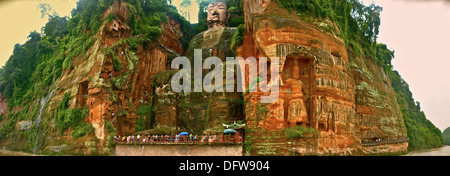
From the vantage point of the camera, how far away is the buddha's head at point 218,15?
145 ft

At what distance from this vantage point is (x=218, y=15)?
4422 centimetres

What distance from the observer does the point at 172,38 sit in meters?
43.8

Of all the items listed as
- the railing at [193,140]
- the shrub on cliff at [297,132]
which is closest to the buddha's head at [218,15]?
the railing at [193,140]

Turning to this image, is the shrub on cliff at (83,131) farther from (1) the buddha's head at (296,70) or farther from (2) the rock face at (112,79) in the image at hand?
(1) the buddha's head at (296,70)

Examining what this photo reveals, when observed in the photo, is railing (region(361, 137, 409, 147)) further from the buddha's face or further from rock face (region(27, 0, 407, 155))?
the buddha's face

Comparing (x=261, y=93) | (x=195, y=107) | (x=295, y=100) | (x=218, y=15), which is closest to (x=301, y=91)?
(x=295, y=100)

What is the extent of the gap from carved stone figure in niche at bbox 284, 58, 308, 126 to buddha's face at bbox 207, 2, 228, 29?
64.1 ft

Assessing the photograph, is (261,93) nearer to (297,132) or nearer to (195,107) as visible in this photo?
(297,132)

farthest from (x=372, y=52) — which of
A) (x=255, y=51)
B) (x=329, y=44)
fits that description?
(x=255, y=51)

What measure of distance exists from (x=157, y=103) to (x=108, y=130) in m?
6.72

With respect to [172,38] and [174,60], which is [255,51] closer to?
[174,60]

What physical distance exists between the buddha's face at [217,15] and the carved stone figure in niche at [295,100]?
19545mm

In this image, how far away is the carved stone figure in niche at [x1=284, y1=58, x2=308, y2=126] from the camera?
25281 mm

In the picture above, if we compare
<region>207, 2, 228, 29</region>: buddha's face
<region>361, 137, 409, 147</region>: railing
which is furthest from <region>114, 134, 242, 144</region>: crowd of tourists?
<region>207, 2, 228, 29</region>: buddha's face
